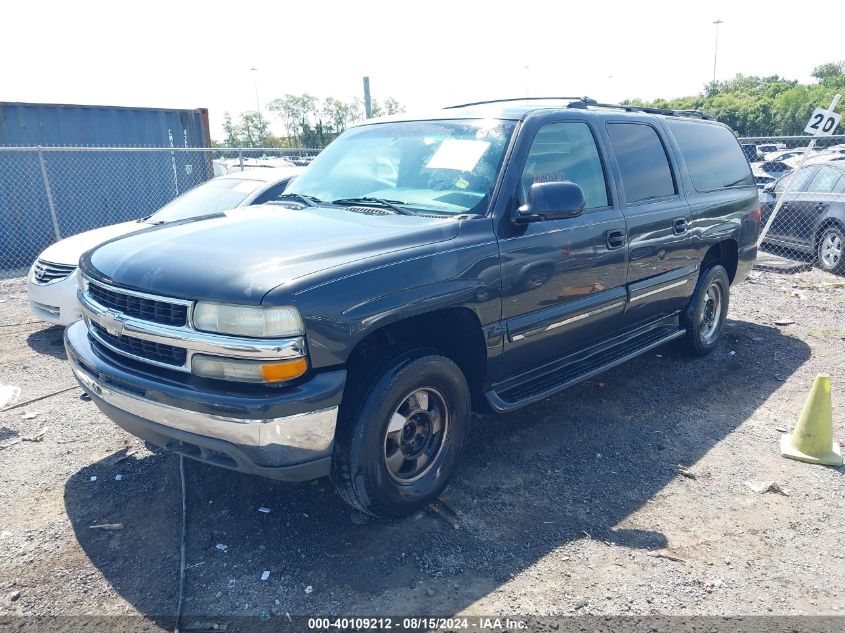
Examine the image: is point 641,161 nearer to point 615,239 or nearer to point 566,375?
point 615,239

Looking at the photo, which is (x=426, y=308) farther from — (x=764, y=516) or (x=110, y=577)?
(x=764, y=516)

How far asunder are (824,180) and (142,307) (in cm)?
1066

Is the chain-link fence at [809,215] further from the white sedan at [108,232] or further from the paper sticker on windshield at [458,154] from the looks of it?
the paper sticker on windshield at [458,154]

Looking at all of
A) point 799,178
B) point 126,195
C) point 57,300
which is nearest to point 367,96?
point 126,195

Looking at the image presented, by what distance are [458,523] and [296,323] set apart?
4.64 feet

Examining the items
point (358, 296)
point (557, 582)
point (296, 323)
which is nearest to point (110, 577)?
point (296, 323)

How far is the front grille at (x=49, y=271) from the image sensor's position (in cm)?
632

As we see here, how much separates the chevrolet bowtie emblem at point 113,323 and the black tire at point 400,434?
3.66 ft

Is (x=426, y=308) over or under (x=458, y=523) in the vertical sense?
over

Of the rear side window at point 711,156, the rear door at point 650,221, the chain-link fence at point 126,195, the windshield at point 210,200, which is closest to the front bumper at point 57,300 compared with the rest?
the windshield at point 210,200

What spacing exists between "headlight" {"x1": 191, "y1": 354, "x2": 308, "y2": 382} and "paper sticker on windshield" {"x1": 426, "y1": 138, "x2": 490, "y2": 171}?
5.42 feet

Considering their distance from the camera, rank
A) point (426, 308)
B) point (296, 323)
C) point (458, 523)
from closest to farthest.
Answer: point (296, 323) → point (426, 308) → point (458, 523)

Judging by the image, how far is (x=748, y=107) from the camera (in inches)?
1780

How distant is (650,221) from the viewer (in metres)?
4.78
